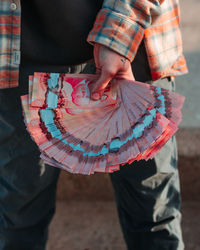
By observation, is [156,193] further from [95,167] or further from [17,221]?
[17,221]

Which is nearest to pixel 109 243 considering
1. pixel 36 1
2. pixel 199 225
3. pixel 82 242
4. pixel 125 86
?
pixel 82 242

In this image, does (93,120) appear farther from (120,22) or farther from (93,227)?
(93,227)

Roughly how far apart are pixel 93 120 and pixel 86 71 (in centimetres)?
22

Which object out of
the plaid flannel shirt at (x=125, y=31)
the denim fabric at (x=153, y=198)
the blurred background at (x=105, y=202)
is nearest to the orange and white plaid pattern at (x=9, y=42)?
the plaid flannel shirt at (x=125, y=31)

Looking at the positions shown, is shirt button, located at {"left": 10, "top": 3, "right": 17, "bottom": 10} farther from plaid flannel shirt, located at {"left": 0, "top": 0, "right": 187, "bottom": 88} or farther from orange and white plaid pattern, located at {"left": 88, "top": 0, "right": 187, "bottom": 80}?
orange and white plaid pattern, located at {"left": 88, "top": 0, "right": 187, "bottom": 80}

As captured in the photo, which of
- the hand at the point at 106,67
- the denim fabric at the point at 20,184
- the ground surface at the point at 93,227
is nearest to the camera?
the hand at the point at 106,67

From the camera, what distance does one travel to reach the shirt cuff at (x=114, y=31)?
931 millimetres

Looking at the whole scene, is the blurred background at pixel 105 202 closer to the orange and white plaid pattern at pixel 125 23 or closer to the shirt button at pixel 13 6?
the orange and white plaid pattern at pixel 125 23

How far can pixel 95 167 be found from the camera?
36.0 inches

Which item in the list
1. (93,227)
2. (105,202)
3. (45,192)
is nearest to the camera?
(45,192)

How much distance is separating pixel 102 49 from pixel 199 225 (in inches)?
40.3

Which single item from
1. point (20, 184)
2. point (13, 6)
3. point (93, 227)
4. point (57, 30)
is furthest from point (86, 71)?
point (93, 227)

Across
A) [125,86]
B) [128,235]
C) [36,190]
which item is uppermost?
[125,86]

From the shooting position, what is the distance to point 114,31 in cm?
94
